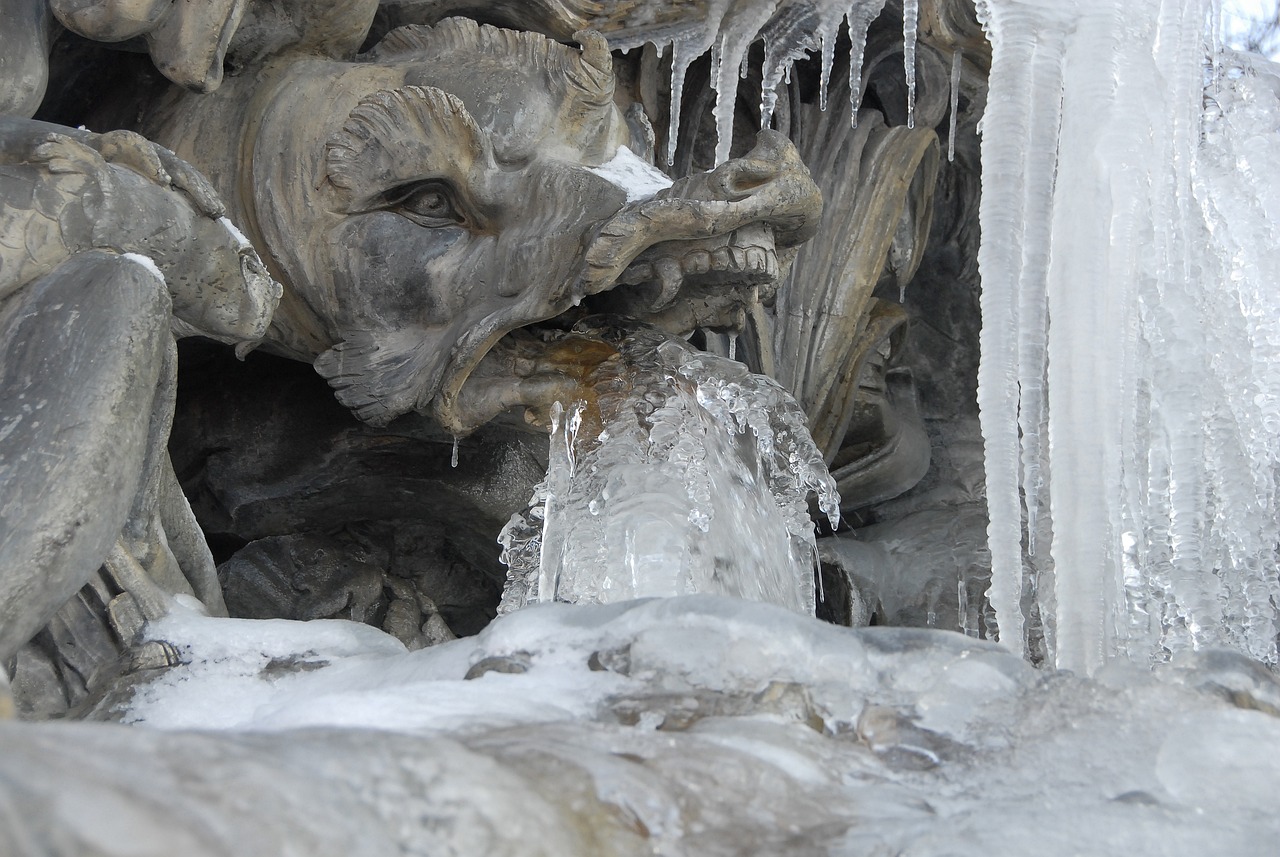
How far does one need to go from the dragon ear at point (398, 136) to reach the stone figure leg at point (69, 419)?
530mm

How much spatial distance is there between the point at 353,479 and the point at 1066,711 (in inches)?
51.3

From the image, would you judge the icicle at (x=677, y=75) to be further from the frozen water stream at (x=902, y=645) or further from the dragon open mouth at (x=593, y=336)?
the dragon open mouth at (x=593, y=336)

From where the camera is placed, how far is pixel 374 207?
1711 mm

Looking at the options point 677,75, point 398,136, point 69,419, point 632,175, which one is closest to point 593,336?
point 632,175

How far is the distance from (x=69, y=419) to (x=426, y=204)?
0.72 m

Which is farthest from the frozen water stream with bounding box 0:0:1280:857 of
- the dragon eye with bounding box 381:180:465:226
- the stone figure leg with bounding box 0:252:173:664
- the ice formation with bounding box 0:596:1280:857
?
the dragon eye with bounding box 381:180:465:226

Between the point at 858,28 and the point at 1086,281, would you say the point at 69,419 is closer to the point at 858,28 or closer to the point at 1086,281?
the point at 1086,281

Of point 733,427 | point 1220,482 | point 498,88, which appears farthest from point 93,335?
point 1220,482

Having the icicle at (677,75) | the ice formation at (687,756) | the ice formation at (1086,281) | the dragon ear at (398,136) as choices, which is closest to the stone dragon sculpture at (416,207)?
the dragon ear at (398,136)

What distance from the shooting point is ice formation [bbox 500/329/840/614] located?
162cm

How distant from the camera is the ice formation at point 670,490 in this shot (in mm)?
1621

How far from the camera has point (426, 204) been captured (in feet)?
5.65

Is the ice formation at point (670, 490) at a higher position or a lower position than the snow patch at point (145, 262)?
lower

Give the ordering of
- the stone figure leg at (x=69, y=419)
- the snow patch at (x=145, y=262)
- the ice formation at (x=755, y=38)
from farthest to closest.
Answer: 1. the ice formation at (x=755, y=38)
2. the snow patch at (x=145, y=262)
3. the stone figure leg at (x=69, y=419)
